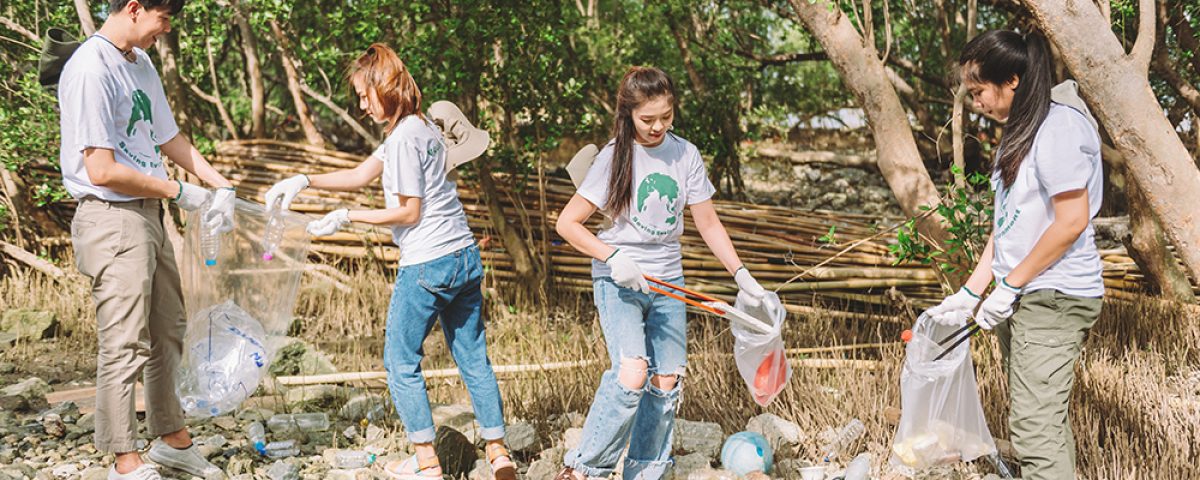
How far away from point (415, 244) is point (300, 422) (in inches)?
42.8

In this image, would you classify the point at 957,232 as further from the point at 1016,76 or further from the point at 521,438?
the point at 521,438

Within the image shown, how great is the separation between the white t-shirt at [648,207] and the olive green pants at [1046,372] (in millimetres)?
829

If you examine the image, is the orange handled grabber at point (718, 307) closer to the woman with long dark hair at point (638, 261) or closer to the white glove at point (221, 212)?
the woman with long dark hair at point (638, 261)

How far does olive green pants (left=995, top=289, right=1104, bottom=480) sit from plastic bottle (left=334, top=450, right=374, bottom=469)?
5.94 feet

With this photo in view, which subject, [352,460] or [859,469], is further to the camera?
[352,460]

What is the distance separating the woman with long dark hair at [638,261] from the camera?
245 cm

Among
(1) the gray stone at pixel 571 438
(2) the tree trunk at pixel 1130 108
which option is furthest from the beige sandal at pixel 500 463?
(2) the tree trunk at pixel 1130 108

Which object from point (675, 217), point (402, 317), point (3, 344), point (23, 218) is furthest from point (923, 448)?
point (23, 218)

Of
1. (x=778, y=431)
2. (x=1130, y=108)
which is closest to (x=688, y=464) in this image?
(x=778, y=431)

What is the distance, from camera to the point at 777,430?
3000 millimetres

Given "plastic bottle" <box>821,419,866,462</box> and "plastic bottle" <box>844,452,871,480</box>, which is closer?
"plastic bottle" <box>844,452,871,480</box>

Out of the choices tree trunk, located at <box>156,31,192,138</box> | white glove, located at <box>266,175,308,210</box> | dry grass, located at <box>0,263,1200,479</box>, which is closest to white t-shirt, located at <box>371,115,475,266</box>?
white glove, located at <box>266,175,308,210</box>

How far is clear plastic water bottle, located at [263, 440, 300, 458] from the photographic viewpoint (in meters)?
3.08

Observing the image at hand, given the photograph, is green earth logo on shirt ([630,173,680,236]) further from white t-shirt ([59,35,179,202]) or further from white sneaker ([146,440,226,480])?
white sneaker ([146,440,226,480])
